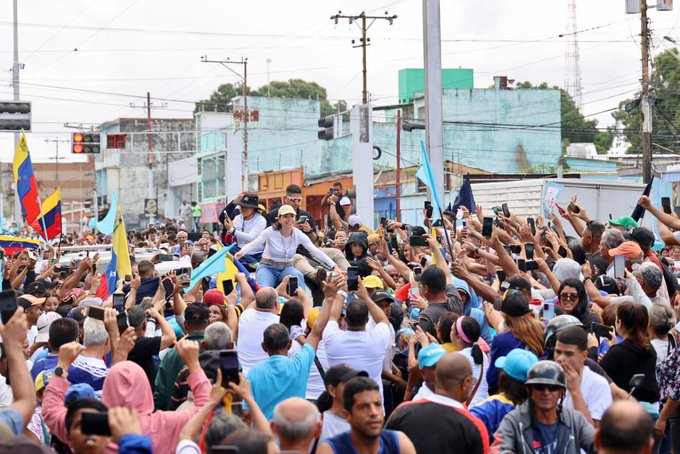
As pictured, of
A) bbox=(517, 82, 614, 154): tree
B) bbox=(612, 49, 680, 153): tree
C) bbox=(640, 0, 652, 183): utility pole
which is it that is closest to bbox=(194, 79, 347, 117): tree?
bbox=(517, 82, 614, 154): tree

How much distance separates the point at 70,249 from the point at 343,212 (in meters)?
6.99

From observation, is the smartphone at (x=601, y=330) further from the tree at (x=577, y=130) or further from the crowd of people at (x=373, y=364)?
the tree at (x=577, y=130)

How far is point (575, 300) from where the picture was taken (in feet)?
27.7

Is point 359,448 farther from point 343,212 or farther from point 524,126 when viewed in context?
point 524,126

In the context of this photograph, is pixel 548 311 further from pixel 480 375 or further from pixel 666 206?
pixel 666 206

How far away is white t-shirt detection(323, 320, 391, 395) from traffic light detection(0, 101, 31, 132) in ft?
74.4

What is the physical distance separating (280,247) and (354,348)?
5.48 metres

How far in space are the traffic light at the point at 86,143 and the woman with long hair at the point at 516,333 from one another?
24299mm

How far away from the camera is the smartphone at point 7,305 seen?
627 cm

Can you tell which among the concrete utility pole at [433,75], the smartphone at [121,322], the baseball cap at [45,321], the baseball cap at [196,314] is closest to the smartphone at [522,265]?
the baseball cap at [196,314]

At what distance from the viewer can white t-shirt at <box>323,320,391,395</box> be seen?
771cm

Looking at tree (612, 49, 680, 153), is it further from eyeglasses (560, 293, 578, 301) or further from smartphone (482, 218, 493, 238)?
eyeglasses (560, 293, 578, 301)

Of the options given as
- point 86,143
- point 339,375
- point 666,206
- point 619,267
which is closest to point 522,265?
point 619,267

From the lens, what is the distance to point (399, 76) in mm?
71312
